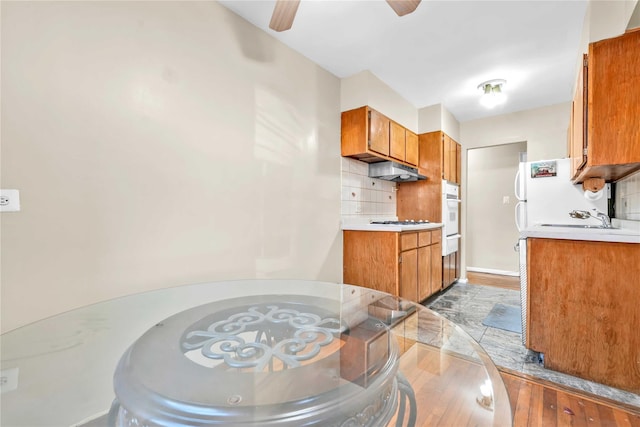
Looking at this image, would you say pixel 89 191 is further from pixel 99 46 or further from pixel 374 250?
pixel 374 250

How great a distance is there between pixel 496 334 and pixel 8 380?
114 inches

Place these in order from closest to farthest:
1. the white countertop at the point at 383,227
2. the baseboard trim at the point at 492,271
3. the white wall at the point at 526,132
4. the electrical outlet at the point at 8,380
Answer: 1. the electrical outlet at the point at 8,380
2. the white countertop at the point at 383,227
3. the white wall at the point at 526,132
4. the baseboard trim at the point at 492,271

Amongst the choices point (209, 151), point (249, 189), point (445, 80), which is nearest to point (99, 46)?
point (209, 151)

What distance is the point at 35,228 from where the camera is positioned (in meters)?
1.18

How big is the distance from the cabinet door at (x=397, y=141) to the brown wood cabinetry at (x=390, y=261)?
3.06 feet

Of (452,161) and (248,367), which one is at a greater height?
(452,161)

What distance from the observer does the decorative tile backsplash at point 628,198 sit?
1966 millimetres

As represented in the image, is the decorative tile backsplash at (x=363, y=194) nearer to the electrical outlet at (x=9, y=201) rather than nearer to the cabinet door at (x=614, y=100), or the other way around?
the cabinet door at (x=614, y=100)

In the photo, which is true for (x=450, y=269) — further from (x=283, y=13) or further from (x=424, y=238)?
(x=283, y=13)

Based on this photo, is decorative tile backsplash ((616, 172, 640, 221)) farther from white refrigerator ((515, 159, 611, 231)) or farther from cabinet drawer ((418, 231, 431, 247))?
cabinet drawer ((418, 231, 431, 247))

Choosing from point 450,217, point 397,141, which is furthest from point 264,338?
point 450,217

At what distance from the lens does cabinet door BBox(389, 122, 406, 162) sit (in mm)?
3059

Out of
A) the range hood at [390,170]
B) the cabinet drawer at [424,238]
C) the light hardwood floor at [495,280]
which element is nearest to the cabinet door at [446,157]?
the range hood at [390,170]

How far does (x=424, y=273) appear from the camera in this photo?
3029 millimetres
